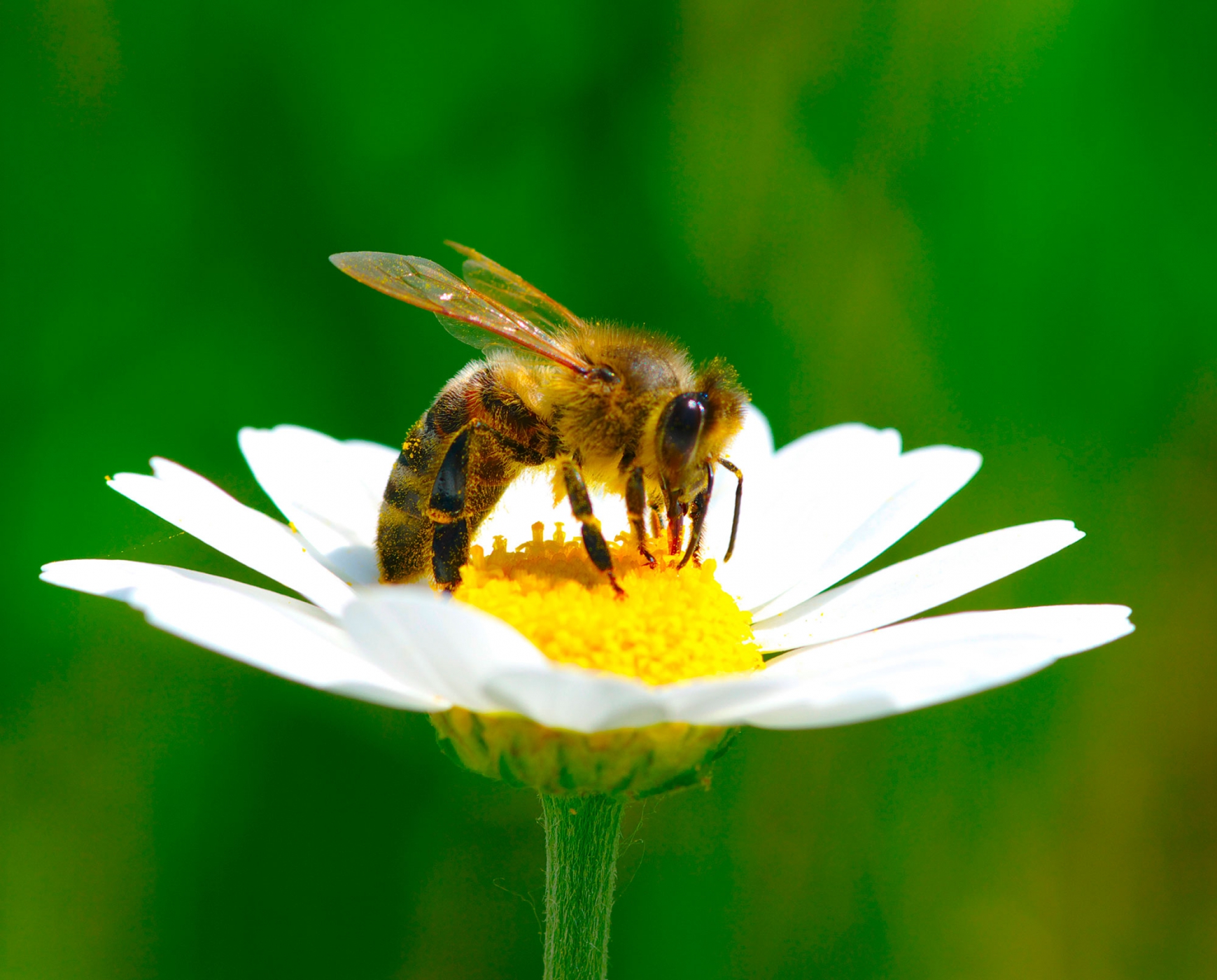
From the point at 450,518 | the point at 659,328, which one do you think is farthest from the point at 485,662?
the point at 659,328

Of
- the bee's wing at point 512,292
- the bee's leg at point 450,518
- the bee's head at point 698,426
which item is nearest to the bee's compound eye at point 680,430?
the bee's head at point 698,426

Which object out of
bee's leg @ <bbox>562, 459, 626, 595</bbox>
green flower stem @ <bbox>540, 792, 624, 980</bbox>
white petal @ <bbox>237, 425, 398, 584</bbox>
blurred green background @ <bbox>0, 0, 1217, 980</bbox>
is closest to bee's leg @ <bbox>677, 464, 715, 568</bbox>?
bee's leg @ <bbox>562, 459, 626, 595</bbox>

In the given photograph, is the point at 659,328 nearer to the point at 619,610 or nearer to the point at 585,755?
the point at 619,610

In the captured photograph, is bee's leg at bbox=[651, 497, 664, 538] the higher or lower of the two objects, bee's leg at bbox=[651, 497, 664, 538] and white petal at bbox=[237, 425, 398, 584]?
the lower

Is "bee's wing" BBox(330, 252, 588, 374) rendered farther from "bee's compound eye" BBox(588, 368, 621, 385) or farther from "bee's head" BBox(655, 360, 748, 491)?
"bee's head" BBox(655, 360, 748, 491)

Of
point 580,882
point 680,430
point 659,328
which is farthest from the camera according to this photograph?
point 659,328

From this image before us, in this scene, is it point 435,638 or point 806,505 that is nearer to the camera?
point 435,638
